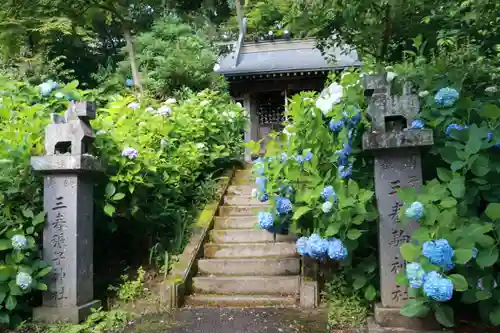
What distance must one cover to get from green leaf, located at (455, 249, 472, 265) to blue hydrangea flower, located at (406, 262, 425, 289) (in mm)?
240

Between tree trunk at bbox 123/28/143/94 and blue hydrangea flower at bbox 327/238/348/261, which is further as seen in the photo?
tree trunk at bbox 123/28/143/94

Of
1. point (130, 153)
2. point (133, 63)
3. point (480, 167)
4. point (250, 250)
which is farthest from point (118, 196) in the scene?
point (133, 63)

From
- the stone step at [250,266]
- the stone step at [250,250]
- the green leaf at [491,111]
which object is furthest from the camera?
the stone step at [250,250]

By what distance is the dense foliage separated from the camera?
3.97m

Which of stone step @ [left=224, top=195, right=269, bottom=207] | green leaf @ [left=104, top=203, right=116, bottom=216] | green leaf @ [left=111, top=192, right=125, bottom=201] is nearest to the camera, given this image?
green leaf @ [left=104, top=203, right=116, bottom=216]

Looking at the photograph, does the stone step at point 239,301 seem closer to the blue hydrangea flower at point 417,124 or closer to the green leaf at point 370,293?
the green leaf at point 370,293

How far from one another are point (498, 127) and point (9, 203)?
4.28 metres

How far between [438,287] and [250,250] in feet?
10.3

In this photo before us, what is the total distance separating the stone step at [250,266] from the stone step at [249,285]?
6.7 inches

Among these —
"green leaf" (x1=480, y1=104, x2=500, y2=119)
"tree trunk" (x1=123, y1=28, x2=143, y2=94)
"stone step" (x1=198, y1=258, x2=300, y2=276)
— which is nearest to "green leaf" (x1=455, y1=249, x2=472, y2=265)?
"green leaf" (x1=480, y1=104, x2=500, y2=119)

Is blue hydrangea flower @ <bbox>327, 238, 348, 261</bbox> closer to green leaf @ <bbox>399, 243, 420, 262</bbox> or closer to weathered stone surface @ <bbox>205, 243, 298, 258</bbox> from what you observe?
green leaf @ <bbox>399, 243, 420, 262</bbox>

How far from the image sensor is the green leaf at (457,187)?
309cm

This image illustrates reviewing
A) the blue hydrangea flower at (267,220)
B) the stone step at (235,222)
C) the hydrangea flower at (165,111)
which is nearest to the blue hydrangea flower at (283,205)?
the blue hydrangea flower at (267,220)

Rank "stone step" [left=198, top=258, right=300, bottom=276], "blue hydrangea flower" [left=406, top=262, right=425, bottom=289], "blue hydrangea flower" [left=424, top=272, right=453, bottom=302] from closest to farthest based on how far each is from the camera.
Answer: "blue hydrangea flower" [left=424, top=272, right=453, bottom=302], "blue hydrangea flower" [left=406, top=262, right=425, bottom=289], "stone step" [left=198, top=258, right=300, bottom=276]
